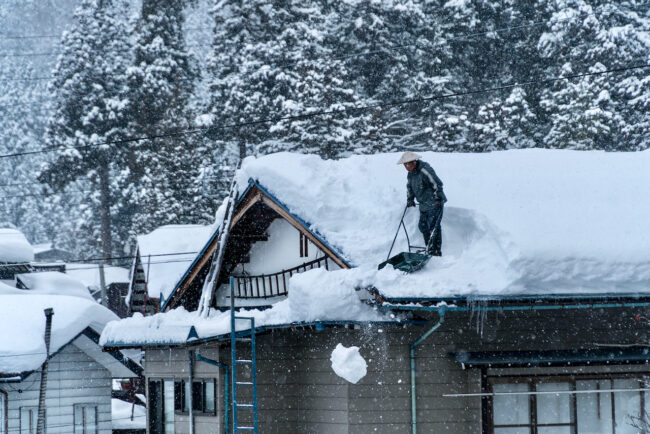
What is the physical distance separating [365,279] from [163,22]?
40156mm

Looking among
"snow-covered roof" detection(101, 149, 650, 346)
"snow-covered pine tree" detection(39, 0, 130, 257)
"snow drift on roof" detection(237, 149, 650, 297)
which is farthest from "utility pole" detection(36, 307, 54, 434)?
"snow-covered pine tree" detection(39, 0, 130, 257)

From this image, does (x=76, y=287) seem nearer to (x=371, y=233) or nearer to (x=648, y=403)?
(x=371, y=233)

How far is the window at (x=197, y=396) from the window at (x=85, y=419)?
8846 mm

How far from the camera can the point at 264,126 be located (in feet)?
129

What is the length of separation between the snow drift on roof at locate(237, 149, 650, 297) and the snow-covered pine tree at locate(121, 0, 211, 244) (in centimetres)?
2723

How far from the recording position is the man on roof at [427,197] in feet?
40.9

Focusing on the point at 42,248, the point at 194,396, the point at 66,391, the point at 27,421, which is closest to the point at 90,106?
the point at 42,248

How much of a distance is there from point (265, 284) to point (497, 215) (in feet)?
16.0

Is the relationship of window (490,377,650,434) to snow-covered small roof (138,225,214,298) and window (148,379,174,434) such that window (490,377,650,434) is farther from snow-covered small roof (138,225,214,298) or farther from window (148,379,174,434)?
snow-covered small roof (138,225,214,298)

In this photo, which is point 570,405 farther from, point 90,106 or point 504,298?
point 90,106

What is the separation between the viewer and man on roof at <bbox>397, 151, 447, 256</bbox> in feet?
40.9

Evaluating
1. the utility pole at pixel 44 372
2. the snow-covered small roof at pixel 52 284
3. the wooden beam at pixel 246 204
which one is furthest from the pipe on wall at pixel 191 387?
the snow-covered small roof at pixel 52 284

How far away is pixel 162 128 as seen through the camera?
44.9m

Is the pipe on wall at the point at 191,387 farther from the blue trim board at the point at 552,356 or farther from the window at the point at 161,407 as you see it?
the blue trim board at the point at 552,356
